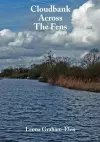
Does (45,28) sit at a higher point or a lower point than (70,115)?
higher

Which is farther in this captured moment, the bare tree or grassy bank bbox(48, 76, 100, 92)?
the bare tree

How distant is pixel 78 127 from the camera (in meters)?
13.3

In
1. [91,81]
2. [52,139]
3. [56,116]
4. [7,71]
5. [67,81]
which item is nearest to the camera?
[52,139]

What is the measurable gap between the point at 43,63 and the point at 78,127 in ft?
168

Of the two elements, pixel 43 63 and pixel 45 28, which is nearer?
pixel 45 28

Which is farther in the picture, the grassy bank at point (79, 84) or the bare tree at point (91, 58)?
the bare tree at point (91, 58)

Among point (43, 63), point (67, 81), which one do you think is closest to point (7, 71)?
point (43, 63)

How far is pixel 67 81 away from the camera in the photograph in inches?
1636

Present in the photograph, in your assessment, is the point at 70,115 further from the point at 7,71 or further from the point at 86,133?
the point at 7,71

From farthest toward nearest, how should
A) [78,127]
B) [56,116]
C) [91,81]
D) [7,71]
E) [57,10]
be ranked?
[7,71] < [91,81] < [56,116] < [78,127] < [57,10]

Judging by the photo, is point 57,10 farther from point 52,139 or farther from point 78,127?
point 78,127

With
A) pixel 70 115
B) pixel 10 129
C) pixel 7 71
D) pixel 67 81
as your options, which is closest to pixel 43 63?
pixel 67 81

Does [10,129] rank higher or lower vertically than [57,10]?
lower

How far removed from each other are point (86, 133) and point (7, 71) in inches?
3476
